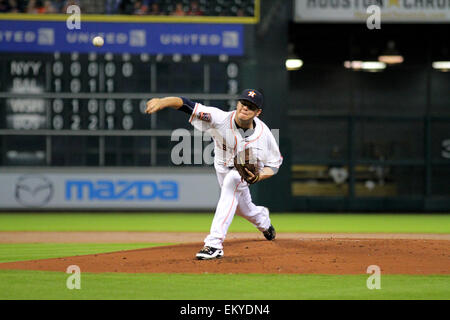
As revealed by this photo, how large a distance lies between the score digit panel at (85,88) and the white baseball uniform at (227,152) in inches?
276

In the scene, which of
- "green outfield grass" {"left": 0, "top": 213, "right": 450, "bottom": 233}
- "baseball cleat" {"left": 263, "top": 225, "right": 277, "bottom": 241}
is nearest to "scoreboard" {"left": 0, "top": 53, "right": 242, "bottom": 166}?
"green outfield grass" {"left": 0, "top": 213, "right": 450, "bottom": 233}

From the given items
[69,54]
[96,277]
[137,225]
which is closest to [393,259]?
[96,277]

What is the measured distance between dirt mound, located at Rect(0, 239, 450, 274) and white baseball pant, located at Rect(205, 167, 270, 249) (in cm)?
26

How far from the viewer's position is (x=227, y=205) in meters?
7.70

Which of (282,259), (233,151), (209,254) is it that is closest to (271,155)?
(233,151)

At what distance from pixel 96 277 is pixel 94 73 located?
886cm

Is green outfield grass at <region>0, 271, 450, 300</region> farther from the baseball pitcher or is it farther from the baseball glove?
the baseball glove

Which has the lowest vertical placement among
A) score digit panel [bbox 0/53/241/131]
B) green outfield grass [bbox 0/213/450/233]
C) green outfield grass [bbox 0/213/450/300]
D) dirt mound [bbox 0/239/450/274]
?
green outfield grass [bbox 0/213/450/233]

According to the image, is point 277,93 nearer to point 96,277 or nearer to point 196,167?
point 196,167

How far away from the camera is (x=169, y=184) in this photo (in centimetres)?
1537

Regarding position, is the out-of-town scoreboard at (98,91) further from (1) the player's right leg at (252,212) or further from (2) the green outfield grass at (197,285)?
(1) the player's right leg at (252,212)

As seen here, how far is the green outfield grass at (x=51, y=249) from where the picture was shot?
27.9ft

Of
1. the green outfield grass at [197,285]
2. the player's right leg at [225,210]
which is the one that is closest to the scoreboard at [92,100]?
the green outfield grass at [197,285]

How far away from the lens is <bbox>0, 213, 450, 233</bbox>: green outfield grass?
41.3ft
